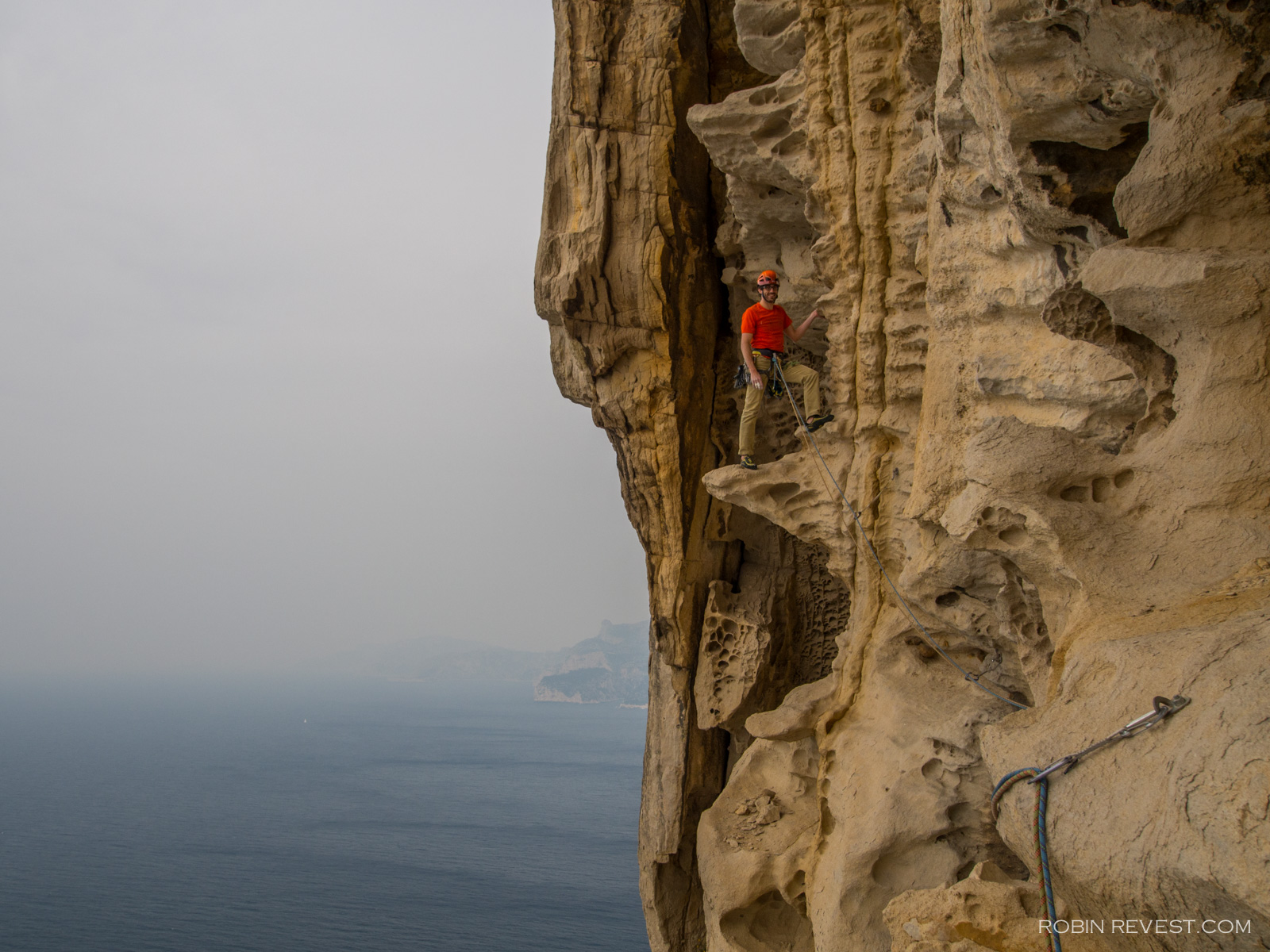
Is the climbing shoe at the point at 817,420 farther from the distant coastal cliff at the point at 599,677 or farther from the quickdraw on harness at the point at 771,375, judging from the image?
the distant coastal cliff at the point at 599,677

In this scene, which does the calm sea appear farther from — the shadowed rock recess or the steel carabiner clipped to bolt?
the steel carabiner clipped to bolt

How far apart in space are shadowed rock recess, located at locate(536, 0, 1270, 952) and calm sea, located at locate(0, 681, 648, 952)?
9.45m

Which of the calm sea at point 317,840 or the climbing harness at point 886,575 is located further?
the calm sea at point 317,840

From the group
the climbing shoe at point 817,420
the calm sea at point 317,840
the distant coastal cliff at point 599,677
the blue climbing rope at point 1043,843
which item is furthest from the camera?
the distant coastal cliff at point 599,677

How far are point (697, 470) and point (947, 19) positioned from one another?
198 inches

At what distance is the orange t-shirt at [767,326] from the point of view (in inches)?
269

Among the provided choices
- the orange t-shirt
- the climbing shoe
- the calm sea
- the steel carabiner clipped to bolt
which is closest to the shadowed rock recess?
the steel carabiner clipped to bolt

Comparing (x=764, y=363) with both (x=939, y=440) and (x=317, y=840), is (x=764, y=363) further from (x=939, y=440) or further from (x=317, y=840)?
(x=317, y=840)

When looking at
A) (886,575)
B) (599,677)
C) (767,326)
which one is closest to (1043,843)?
(886,575)

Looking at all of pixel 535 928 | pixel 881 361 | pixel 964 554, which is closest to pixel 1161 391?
pixel 964 554

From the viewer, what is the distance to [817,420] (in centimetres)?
673

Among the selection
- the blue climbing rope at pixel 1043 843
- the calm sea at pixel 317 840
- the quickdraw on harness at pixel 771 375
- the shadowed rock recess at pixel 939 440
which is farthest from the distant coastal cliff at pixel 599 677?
the blue climbing rope at pixel 1043 843

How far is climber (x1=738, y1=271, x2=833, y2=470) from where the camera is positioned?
22.2 feet

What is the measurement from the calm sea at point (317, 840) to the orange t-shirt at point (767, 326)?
12.6 meters
